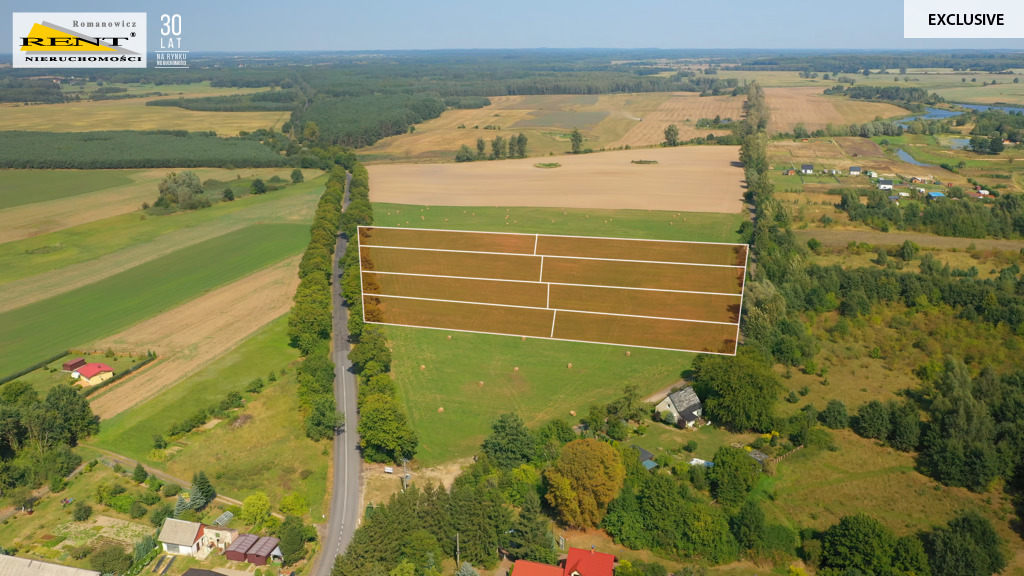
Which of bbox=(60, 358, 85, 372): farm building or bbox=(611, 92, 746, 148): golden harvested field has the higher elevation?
bbox=(611, 92, 746, 148): golden harvested field

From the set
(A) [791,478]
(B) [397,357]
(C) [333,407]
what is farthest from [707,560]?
(B) [397,357]

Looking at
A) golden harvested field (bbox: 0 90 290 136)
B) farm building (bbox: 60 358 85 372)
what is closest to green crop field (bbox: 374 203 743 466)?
farm building (bbox: 60 358 85 372)

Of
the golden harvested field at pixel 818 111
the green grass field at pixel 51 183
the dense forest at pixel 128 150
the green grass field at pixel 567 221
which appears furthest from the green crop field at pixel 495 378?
the golden harvested field at pixel 818 111

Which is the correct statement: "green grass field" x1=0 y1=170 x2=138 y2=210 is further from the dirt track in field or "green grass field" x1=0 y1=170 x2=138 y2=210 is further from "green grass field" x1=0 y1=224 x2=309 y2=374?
the dirt track in field

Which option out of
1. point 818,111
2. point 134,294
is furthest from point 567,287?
point 818,111

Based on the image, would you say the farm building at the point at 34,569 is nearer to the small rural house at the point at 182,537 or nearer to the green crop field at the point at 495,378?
the small rural house at the point at 182,537
